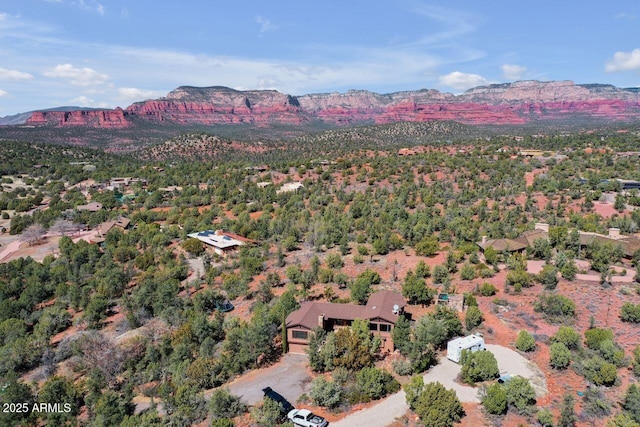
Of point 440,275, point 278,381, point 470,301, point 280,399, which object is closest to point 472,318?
point 470,301

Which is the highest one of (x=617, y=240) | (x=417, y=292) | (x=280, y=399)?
(x=617, y=240)

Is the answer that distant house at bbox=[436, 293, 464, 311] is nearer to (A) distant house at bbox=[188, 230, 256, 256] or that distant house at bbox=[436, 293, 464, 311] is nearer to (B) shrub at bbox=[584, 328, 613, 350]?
(B) shrub at bbox=[584, 328, 613, 350]

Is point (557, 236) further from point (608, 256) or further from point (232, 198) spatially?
point (232, 198)

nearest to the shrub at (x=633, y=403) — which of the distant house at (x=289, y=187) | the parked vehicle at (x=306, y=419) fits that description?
the parked vehicle at (x=306, y=419)

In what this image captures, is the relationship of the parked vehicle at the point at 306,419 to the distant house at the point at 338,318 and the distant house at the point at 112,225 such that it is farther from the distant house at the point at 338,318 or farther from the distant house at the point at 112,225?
the distant house at the point at 112,225

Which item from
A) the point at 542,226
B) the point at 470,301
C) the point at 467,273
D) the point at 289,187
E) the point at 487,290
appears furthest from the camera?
the point at 289,187

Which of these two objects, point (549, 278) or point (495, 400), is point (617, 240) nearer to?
point (549, 278)
